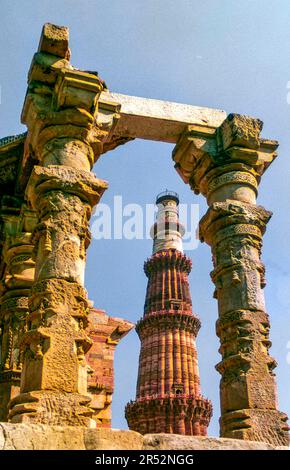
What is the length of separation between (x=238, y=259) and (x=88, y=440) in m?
3.66

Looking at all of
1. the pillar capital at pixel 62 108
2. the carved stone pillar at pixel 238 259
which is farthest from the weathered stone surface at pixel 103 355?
the pillar capital at pixel 62 108

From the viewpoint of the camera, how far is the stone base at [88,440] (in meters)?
4.89

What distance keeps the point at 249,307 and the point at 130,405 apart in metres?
32.8

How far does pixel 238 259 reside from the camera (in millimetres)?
8008

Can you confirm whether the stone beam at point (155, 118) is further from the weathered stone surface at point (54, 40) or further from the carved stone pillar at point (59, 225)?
the weathered stone surface at point (54, 40)

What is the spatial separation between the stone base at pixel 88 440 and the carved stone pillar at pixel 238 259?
1650 mm

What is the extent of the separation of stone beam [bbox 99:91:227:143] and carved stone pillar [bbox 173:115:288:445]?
209mm

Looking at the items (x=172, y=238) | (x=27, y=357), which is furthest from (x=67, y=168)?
(x=172, y=238)

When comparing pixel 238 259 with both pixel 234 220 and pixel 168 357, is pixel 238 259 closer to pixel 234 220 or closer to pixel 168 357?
pixel 234 220

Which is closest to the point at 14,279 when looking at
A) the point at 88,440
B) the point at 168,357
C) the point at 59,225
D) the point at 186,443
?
the point at 59,225

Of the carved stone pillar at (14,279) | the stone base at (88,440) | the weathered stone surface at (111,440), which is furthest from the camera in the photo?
the carved stone pillar at (14,279)
